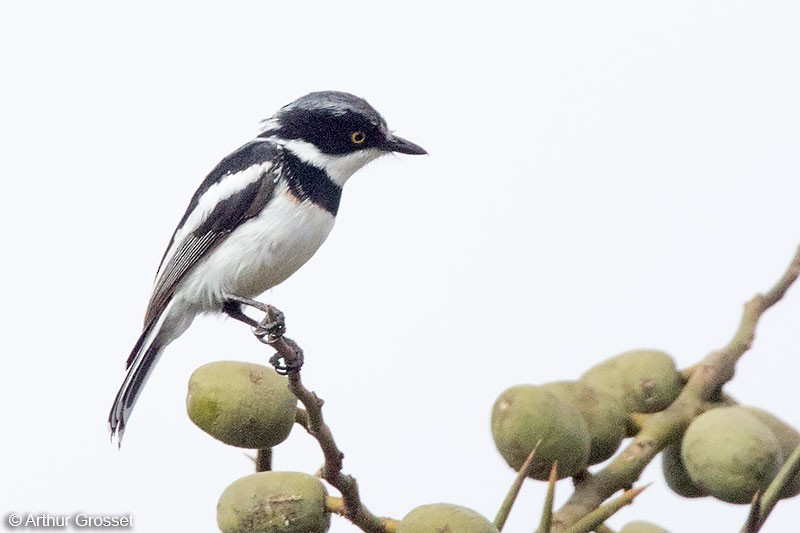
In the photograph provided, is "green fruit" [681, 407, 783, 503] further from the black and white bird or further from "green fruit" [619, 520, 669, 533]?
the black and white bird

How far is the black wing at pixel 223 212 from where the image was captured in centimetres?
376

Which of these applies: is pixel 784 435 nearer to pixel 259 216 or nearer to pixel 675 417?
pixel 675 417

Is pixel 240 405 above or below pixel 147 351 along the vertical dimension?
above

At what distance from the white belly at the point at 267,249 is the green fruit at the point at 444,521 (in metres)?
1.74

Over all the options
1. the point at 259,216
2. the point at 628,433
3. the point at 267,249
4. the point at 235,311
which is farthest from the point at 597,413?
the point at 235,311

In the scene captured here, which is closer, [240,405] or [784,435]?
[240,405]

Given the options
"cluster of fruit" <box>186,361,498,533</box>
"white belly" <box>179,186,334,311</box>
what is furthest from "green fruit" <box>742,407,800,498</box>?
"white belly" <box>179,186,334,311</box>

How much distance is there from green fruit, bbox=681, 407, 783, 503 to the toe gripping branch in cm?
100

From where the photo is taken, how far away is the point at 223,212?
3809 millimetres

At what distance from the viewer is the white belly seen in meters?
3.64

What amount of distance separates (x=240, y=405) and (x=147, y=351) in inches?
67.0

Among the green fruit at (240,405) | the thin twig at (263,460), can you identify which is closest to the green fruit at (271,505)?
the green fruit at (240,405)

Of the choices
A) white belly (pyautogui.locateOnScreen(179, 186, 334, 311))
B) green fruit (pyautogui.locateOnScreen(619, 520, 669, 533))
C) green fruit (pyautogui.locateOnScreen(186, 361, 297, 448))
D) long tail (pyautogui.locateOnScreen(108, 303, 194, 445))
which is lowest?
green fruit (pyautogui.locateOnScreen(619, 520, 669, 533))

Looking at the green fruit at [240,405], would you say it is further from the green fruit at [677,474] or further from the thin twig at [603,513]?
the green fruit at [677,474]
